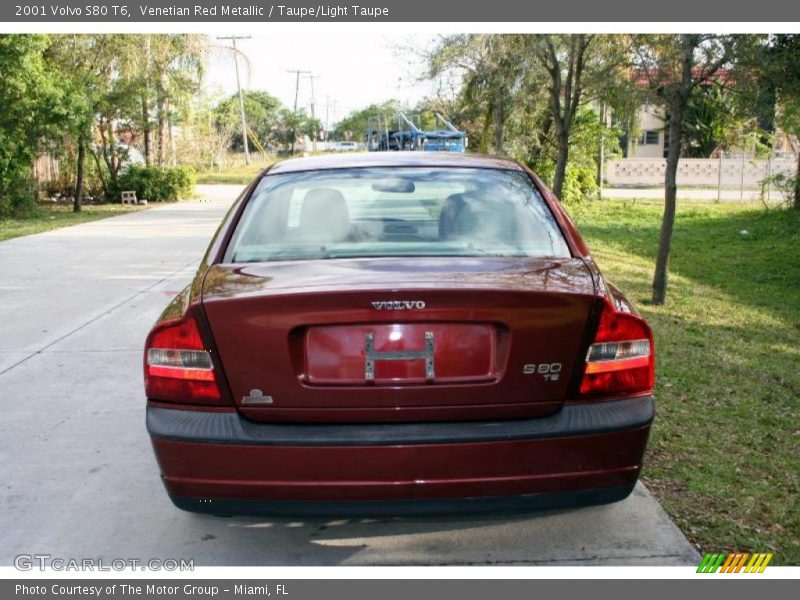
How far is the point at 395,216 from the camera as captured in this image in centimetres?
396

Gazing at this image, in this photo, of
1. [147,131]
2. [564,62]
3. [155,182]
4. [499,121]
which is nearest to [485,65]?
[564,62]

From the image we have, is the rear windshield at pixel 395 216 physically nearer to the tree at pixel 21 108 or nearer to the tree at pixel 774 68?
the tree at pixel 774 68

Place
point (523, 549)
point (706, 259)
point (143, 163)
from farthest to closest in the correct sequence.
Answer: point (143, 163) < point (706, 259) < point (523, 549)

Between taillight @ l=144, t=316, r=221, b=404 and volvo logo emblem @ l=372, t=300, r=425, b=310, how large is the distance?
0.62 m

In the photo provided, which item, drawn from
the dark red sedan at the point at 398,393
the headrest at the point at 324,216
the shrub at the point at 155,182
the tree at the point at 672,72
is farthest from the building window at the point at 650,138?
the dark red sedan at the point at 398,393

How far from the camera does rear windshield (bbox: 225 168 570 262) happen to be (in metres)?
3.46

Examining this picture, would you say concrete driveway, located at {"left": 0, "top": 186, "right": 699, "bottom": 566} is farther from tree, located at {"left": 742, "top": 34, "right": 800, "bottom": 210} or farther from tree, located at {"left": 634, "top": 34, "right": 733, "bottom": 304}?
tree, located at {"left": 634, "top": 34, "right": 733, "bottom": 304}

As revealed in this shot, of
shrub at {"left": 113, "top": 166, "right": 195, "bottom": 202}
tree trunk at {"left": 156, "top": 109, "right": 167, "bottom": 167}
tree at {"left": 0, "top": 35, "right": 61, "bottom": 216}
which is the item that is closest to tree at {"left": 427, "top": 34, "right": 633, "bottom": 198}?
tree at {"left": 0, "top": 35, "right": 61, "bottom": 216}

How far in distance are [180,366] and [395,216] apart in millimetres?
1402

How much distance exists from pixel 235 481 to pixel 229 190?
30.8 metres

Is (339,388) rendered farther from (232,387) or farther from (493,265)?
(493,265)

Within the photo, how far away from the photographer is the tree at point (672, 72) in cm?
772

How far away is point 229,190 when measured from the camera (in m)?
32.6

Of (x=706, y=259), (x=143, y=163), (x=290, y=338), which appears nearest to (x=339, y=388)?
(x=290, y=338)
